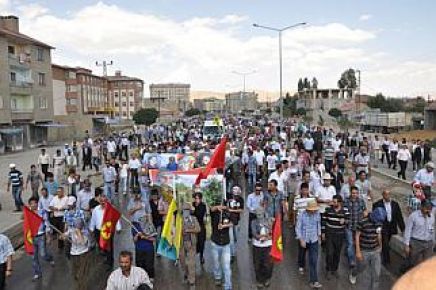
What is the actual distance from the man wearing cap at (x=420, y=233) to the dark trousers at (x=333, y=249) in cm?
120

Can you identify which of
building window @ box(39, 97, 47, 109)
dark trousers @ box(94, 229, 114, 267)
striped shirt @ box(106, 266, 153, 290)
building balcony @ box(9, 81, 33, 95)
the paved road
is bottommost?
the paved road

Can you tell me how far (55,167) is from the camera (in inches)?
794

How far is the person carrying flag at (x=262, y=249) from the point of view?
8.80 metres

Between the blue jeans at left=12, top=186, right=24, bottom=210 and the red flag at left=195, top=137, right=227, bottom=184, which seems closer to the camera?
the red flag at left=195, top=137, right=227, bottom=184

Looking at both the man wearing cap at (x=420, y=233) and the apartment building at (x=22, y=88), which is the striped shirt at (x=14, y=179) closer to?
the man wearing cap at (x=420, y=233)

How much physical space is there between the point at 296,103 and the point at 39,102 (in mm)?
74633

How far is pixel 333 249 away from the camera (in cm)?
933

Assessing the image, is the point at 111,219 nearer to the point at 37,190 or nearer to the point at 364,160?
Result: the point at 37,190

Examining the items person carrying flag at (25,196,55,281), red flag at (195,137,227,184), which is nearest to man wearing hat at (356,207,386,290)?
red flag at (195,137,227,184)

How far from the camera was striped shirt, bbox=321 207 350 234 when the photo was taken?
9.11 m

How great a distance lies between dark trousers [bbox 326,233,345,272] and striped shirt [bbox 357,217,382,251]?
0.84 meters

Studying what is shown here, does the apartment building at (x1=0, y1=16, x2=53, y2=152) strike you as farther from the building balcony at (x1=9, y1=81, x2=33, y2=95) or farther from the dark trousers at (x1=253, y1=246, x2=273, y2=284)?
the dark trousers at (x1=253, y1=246, x2=273, y2=284)

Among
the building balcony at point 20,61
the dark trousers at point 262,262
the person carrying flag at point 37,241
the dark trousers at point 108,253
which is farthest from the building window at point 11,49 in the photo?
the dark trousers at point 262,262

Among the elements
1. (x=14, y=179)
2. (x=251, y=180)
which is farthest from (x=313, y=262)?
(x=14, y=179)
